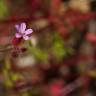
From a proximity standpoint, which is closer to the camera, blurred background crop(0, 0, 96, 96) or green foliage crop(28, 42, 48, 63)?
green foliage crop(28, 42, 48, 63)

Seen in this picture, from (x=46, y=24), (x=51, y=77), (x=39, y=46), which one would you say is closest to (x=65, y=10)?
(x=46, y=24)

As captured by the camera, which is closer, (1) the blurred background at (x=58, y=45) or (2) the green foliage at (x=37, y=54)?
(2) the green foliage at (x=37, y=54)

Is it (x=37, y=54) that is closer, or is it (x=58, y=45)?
(x=37, y=54)

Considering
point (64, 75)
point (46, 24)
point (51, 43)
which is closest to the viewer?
point (51, 43)

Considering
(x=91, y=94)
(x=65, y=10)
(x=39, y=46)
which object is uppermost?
(x=65, y=10)

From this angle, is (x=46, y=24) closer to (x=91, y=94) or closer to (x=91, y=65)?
(x=91, y=65)

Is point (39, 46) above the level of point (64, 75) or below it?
above

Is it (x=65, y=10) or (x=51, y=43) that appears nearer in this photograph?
(x=51, y=43)

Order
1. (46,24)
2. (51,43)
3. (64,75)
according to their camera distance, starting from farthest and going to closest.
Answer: (64,75)
(46,24)
(51,43)
